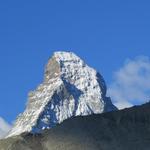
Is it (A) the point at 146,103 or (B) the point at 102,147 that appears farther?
(A) the point at 146,103

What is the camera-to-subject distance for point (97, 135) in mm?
111562

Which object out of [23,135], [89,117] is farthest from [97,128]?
[23,135]

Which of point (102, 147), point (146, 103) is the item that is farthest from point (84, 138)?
point (146, 103)

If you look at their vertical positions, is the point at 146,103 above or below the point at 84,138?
above

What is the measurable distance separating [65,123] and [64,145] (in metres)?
5.62

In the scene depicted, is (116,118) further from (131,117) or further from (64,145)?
(64,145)

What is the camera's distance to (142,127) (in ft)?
372

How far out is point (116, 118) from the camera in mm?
A: 115312

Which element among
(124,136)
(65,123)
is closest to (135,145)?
(124,136)

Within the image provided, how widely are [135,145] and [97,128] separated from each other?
6.76m

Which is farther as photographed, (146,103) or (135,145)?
(146,103)

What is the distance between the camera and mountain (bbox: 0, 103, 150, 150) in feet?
357

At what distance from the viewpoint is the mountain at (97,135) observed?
10894 centimetres

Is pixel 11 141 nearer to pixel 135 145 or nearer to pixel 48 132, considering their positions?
pixel 48 132
